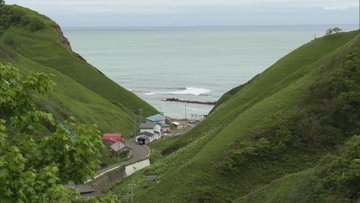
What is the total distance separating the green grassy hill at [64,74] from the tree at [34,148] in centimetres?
4885

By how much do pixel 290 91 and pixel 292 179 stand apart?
15.8 metres

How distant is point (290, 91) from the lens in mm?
45844

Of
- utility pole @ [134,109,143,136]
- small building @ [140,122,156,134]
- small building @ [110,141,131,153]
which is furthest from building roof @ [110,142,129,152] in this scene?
utility pole @ [134,109,143,136]

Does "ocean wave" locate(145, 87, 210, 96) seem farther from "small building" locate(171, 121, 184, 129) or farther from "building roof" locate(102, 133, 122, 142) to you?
"building roof" locate(102, 133, 122, 142)

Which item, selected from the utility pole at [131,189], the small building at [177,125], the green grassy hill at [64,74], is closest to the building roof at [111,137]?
the green grassy hill at [64,74]

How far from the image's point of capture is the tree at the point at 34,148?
7.95 m

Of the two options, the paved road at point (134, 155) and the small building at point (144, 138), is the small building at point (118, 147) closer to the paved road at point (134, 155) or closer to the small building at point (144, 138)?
the paved road at point (134, 155)

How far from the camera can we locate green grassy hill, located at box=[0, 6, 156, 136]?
71.5 metres

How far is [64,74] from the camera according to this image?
95.8 metres

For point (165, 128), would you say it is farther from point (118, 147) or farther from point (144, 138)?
point (118, 147)

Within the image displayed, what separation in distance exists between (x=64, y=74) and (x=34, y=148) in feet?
293

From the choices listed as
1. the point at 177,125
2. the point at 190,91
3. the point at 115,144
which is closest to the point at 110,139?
the point at 115,144

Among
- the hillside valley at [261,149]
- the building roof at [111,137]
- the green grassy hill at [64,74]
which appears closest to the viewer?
the hillside valley at [261,149]

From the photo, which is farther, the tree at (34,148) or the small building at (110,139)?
the small building at (110,139)
